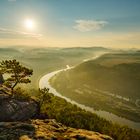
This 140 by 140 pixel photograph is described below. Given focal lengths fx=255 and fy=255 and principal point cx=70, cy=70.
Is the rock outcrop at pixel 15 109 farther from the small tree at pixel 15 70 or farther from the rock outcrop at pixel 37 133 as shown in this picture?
the small tree at pixel 15 70

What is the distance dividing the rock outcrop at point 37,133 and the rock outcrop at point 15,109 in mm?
5514

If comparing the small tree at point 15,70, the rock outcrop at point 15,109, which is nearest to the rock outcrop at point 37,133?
the rock outcrop at point 15,109

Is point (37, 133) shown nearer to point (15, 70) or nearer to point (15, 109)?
point (15, 109)

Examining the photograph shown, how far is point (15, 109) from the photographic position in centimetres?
7994

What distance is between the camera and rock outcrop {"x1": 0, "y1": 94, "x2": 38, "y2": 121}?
77.4 m

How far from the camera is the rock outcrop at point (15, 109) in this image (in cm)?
7737

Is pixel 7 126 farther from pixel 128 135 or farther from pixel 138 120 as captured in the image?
pixel 138 120

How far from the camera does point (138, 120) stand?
190000 millimetres

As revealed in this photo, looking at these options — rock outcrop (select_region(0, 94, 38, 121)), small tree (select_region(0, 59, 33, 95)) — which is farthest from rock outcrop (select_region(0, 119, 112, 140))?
small tree (select_region(0, 59, 33, 95))

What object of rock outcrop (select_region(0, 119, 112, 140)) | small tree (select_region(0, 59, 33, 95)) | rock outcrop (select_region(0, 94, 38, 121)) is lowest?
rock outcrop (select_region(0, 119, 112, 140))

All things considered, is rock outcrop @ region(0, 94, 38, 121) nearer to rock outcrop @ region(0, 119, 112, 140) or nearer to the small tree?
rock outcrop @ region(0, 119, 112, 140)

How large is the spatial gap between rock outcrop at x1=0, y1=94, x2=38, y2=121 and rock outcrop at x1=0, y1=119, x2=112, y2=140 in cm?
551

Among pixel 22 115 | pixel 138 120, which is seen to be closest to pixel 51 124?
pixel 22 115

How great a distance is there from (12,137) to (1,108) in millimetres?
14962
